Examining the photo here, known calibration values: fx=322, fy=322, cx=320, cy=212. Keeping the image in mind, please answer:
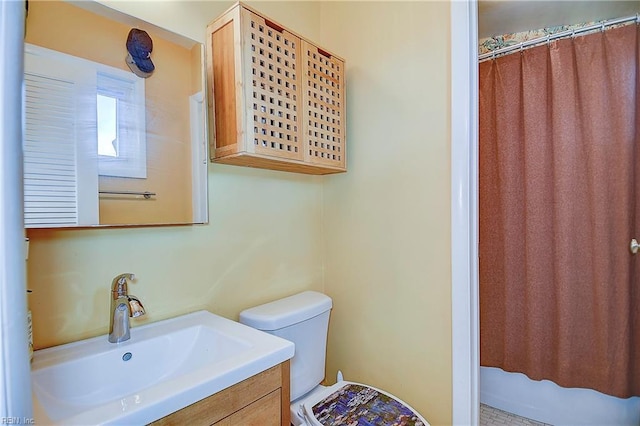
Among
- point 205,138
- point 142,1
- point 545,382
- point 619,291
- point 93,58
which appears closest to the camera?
point 93,58

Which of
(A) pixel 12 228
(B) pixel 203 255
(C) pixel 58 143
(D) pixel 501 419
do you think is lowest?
(D) pixel 501 419

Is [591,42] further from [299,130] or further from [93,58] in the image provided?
[93,58]

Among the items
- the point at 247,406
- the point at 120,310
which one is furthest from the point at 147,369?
the point at 247,406

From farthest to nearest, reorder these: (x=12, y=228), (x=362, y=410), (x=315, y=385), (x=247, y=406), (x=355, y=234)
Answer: (x=355, y=234) < (x=315, y=385) < (x=362, y=410) < (x=247, y=406) < (x=12, y=228)

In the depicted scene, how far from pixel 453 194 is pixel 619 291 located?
1.03 meters

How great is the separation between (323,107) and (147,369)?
117 centimetres

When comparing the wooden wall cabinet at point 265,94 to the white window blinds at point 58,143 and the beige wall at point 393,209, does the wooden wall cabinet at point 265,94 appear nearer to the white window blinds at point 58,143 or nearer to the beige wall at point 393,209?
the beige wall at point 393,209

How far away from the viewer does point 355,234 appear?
64.4 inches

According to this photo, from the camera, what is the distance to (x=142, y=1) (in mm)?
1064

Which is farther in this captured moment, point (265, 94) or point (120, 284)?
point (265, 94)

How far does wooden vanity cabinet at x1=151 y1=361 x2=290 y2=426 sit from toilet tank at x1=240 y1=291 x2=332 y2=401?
1.03 ft

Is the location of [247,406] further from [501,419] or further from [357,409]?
[501,419]

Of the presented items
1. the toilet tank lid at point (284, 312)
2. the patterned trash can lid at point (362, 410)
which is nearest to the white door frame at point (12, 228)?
the toilet tank lid at point (284, 312)

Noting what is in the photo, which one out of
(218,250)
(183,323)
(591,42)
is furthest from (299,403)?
(591,42)
